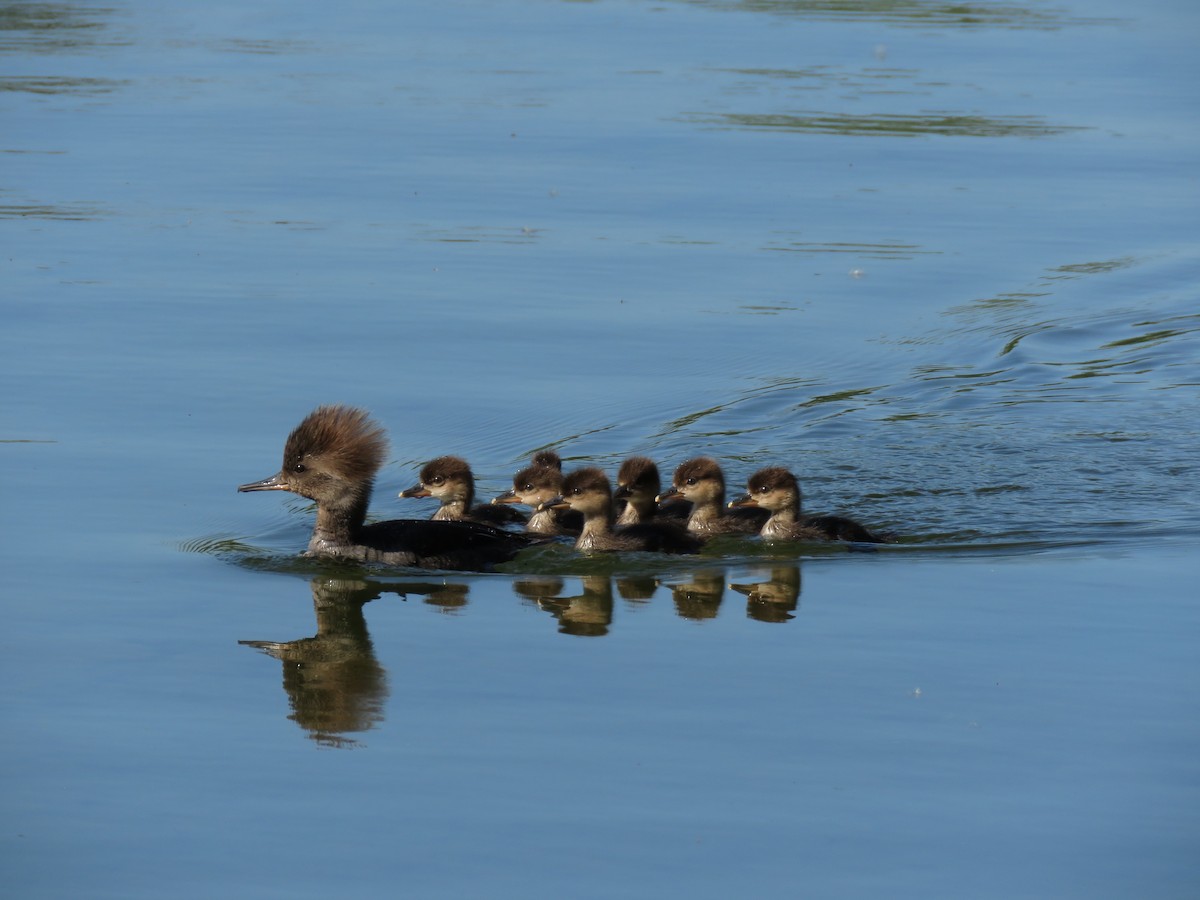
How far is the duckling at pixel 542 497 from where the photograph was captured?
8711 mm

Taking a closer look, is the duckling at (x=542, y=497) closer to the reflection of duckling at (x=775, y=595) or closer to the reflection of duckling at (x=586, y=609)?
the reflection of duckling at (x=586, y=609)

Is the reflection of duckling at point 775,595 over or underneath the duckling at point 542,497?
underneath

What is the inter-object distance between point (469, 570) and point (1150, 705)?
2969 mm

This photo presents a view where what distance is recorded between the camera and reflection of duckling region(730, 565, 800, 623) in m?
7.07

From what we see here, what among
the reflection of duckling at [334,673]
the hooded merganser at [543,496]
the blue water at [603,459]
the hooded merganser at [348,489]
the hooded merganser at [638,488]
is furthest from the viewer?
the hooded merganser at [638,488]

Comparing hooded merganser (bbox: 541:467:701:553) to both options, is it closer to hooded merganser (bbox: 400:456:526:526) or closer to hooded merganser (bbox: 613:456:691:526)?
hooded merganser (bbox: 613:456:691:526)

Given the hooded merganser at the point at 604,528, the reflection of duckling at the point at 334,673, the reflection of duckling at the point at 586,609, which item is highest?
the hooded merganser at the point at 604,528

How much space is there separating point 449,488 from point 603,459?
1.06 meters

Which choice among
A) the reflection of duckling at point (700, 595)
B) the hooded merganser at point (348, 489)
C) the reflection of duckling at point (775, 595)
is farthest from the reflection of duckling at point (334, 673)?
the reflection of duckling at point (775, 595)

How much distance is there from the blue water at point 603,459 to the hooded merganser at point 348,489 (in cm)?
19

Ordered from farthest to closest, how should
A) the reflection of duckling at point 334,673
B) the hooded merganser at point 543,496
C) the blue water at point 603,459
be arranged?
the hooded merganser at point 543,496
the reflection of duckling at point 334,673
the blue water at point 603,459

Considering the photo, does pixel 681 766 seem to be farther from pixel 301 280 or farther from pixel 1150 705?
pixel 301 280

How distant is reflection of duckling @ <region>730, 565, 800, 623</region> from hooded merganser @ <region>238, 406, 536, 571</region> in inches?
Answer: 44.2

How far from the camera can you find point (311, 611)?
7164 millimetres
